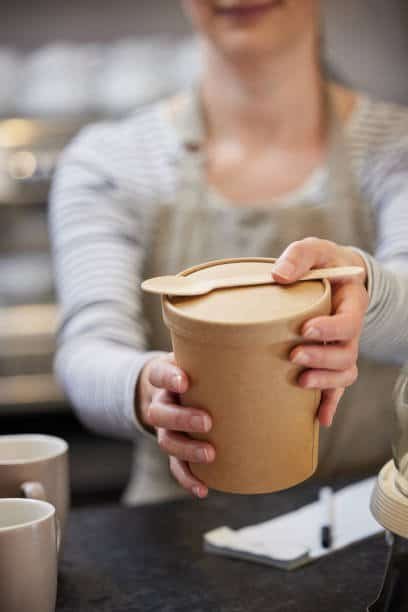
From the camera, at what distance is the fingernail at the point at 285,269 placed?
78 centimetres

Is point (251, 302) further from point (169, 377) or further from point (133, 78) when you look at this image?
point (133, 78)

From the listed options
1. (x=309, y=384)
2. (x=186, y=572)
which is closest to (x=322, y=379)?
(x=309, y=384)

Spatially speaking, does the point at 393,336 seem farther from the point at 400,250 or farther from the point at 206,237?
the point at 206,237

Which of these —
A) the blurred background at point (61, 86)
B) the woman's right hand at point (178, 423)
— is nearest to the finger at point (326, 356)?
→ the woman's right hand at point (178, 423)

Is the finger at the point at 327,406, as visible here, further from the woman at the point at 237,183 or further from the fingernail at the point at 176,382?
the woman at the point at 237,183

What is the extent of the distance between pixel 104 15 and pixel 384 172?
4.03 ft

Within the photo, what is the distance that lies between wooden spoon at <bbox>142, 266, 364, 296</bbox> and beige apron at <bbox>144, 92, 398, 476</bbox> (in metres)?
0.64

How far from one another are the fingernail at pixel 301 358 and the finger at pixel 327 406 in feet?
0.28

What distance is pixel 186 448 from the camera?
0.82 m

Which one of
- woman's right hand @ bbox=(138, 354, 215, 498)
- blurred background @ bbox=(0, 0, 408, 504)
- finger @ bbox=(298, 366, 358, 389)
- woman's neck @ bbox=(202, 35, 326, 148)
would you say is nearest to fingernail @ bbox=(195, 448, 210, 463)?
woman's right hand @ bbox=(138, 354, 215, 498)

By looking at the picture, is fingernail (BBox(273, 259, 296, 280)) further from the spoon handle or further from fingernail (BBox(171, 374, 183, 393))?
fingernail (BBox(171, 374, 183, 393))

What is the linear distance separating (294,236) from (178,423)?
2.34 ft

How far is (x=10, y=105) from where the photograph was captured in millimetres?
2371

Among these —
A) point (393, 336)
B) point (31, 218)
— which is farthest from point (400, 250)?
point (31, 218)
